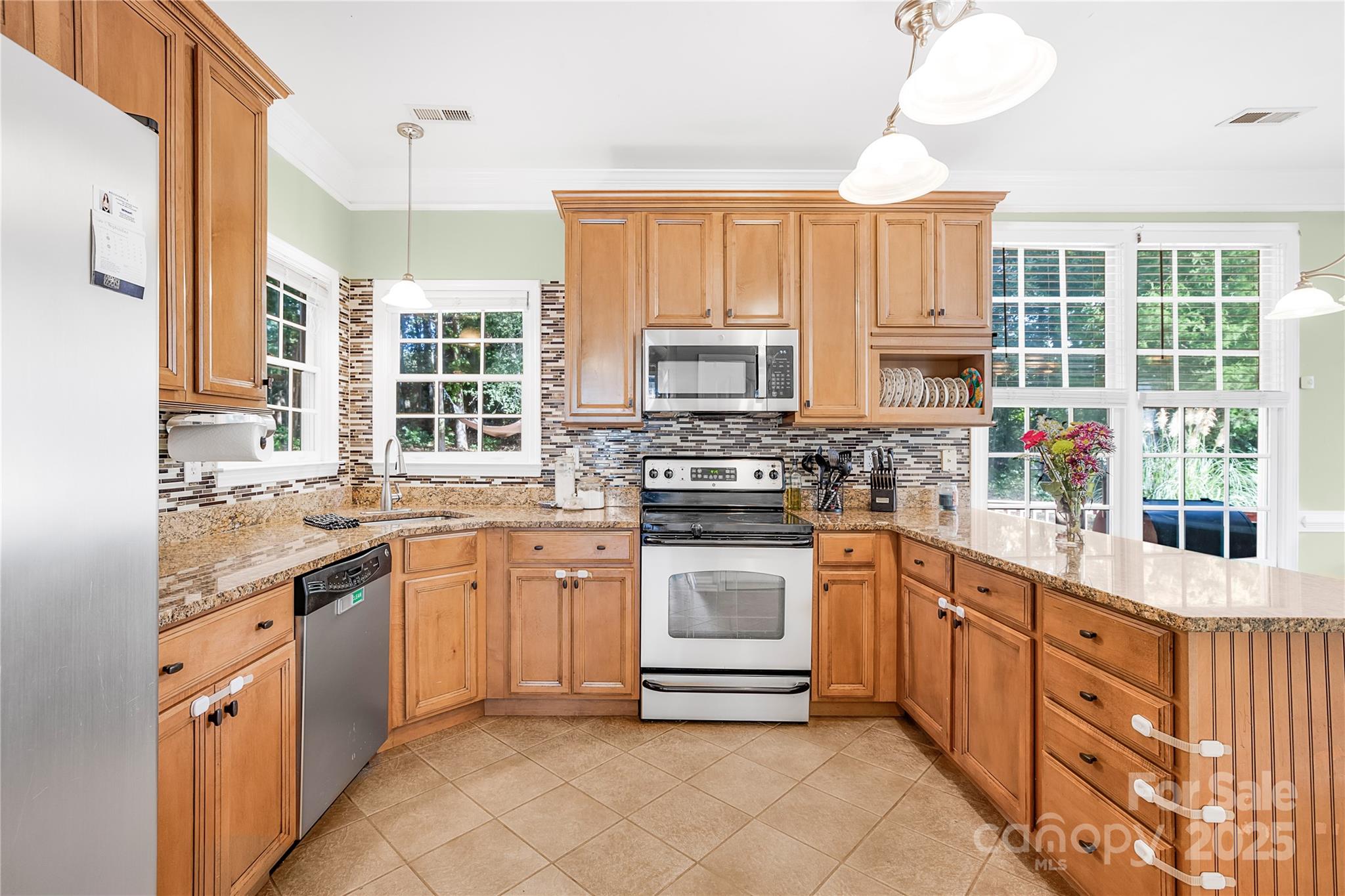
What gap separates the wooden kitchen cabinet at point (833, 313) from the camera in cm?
298

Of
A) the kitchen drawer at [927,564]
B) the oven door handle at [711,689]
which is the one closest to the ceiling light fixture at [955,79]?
the kitchen drawer at [927,564]

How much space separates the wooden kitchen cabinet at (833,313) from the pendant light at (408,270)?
189 cm

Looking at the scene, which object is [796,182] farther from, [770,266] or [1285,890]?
[1285,890]

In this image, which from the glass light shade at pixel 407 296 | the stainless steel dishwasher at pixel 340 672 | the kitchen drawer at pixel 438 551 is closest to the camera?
the stainless steel dishwasher at pixel 340 672

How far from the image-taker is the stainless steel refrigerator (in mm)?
773

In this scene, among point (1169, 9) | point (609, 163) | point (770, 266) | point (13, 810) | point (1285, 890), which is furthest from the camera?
point (609, 163)

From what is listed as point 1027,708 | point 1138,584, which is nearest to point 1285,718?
point 1138,584

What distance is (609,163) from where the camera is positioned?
318 centimetres

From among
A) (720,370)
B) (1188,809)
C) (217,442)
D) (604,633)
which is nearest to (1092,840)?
(1188,809)

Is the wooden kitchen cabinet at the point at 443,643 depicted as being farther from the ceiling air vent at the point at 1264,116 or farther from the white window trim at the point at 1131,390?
the ceiling air vent at the point at 1264,116

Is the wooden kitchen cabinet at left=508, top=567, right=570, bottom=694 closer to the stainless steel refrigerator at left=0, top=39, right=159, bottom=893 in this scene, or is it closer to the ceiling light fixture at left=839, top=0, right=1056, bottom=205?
the stainless steel refrigerator at left=0, top=39, right=159, bottom=893

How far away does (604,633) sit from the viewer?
8.81 feet

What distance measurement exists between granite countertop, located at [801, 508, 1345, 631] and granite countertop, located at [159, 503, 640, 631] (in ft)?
5.06

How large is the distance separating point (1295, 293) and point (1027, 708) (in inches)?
90.6
